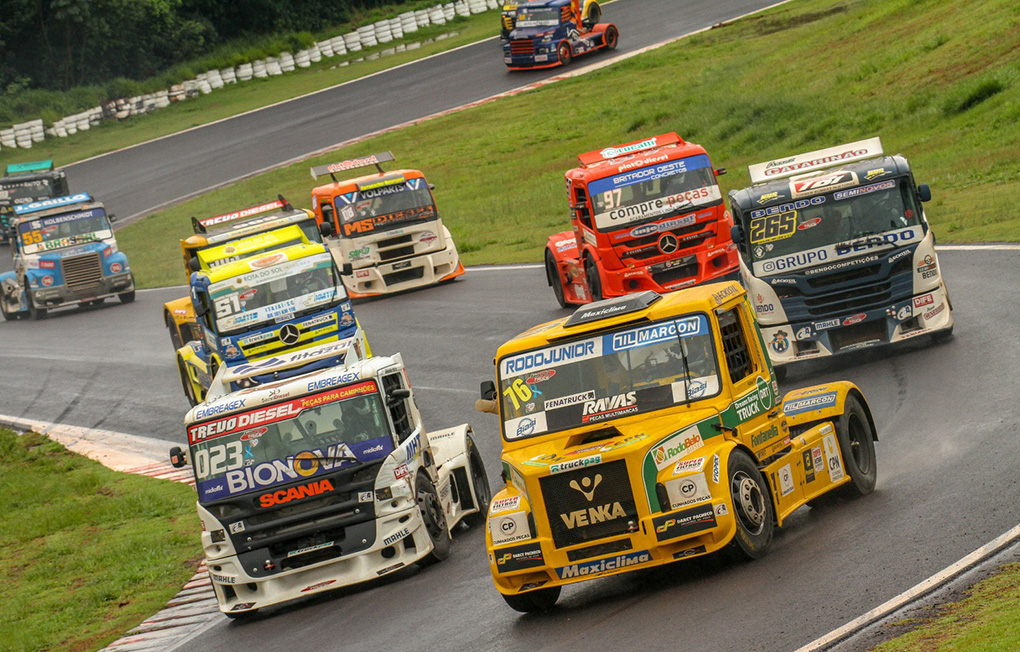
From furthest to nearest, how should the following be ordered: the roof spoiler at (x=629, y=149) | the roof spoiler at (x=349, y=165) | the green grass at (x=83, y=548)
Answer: the roof spoiler at (x=349, y=165) → the roof spoiler at (x=629, y=149) → the green grass at (x=83, y=548)

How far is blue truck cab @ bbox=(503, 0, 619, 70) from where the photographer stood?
51.5 metres

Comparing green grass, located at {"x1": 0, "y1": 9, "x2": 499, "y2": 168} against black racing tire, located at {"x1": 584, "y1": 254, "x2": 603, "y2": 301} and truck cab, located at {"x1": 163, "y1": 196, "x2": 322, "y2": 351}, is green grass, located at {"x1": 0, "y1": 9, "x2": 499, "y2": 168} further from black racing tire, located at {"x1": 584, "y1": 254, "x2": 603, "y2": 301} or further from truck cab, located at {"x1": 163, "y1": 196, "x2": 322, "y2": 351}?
black racing tire, located at {"x1": 584, "y1": 254, "x2": 603, "y2": 301}

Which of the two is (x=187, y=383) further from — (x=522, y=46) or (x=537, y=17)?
(x=522, y=46)

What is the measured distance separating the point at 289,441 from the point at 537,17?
4011 cm

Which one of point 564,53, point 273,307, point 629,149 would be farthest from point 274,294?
point 564,53

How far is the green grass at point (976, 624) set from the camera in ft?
25.1

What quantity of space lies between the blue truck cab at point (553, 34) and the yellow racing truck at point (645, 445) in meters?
41.0

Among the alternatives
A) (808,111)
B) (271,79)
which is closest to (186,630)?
(808,111)

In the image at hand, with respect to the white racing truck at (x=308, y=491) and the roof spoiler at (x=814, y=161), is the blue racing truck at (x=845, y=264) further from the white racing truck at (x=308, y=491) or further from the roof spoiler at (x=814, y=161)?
the white racing truck at (x=308, y=491)

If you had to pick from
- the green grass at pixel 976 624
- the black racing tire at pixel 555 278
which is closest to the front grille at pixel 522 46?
the black racing tire at pixel 555 278

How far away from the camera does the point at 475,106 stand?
50.9m

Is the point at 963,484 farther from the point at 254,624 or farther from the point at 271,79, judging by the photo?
the point at 271,79

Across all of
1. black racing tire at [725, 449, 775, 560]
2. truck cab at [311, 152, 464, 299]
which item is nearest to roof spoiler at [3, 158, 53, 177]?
truck cab at [311, 152, 464, 299]

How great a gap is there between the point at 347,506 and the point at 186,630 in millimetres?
2007
